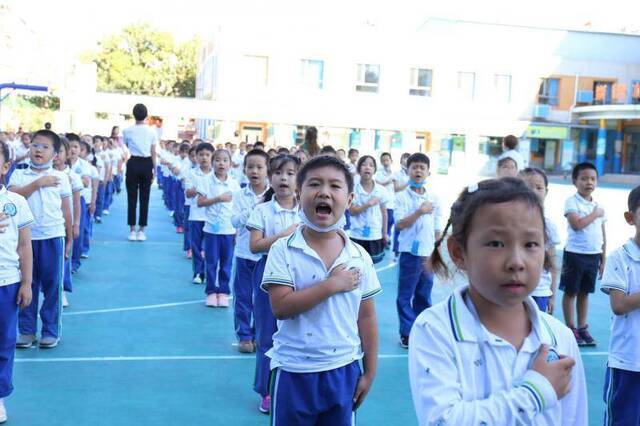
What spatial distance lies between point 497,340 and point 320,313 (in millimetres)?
1381

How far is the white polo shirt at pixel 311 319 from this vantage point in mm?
2979

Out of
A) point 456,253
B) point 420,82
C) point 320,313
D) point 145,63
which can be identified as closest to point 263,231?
point 320,313

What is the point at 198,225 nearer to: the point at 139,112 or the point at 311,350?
the point at 139,112

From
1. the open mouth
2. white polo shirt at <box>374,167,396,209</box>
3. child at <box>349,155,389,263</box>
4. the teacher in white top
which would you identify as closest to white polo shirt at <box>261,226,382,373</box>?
the open mouth

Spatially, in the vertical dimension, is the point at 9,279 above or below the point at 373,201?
below

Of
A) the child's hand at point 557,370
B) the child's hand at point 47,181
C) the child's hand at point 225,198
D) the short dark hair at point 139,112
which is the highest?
the short dark hair at point 139,112

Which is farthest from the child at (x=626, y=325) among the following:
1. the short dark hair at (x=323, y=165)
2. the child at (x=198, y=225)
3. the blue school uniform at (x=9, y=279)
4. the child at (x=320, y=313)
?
the child at (x=198, y=225)

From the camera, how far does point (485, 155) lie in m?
38.2

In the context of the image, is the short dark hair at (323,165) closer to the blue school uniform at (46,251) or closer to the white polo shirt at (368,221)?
the blue school uniform at (46,251)

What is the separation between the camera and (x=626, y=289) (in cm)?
346

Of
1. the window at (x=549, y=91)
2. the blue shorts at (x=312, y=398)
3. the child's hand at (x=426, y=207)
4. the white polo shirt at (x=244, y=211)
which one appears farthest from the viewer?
the window at (x=549, y=91)

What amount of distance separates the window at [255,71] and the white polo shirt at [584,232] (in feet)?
95.8

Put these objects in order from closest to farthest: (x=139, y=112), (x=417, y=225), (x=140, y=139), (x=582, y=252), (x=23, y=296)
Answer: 1. (x=23, y=296)
2. (x=417, y=225)
3. (x=582, y=252)
4. (x=139, y=112)
5. (x=140, y=139)

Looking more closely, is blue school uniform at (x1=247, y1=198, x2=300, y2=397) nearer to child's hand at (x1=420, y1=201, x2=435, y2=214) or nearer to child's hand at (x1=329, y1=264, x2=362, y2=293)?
child's hand at (x1=329, y1=264, x2=362, y2=293)
